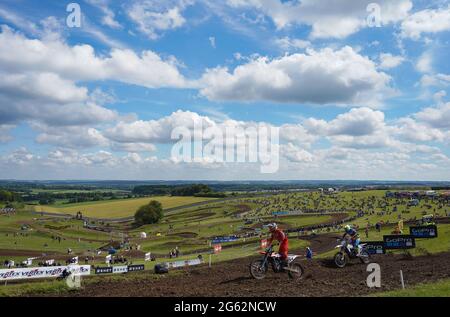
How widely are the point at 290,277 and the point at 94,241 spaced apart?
73322 millimetres

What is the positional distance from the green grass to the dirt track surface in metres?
0.92

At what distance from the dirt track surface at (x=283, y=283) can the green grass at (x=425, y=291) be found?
0.92 m

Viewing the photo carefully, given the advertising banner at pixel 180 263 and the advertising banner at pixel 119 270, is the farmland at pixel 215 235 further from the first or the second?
the advertising banner at pixel 119 270

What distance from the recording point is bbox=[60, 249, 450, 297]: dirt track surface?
46.0 feet

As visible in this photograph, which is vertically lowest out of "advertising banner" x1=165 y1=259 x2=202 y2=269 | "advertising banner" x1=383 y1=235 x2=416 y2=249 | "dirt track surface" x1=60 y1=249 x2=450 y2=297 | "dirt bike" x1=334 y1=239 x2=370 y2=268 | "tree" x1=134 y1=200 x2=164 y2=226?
"tree" x1=134 y1=200 x2=164 y2=226

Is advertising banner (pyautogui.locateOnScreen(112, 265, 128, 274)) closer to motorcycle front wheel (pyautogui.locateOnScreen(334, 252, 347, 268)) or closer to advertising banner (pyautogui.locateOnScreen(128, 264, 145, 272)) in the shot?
advertising banner (pyautogui.locateOnScreen(128, 264, 145, 272))

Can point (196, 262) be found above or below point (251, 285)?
below

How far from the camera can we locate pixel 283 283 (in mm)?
15078

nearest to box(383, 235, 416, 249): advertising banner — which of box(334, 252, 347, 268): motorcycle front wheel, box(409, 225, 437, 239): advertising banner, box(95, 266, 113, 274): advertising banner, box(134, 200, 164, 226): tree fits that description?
box(409, 225, 437, 239): advertising banner

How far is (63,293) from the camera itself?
1652cm
